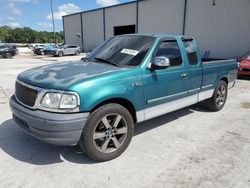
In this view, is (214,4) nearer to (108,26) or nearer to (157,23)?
(157,23)

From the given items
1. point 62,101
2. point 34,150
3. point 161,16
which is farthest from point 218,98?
point 161,16

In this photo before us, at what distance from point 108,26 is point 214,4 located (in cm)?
1607

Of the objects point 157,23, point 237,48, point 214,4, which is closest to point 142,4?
point 157,23

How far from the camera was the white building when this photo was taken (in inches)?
671

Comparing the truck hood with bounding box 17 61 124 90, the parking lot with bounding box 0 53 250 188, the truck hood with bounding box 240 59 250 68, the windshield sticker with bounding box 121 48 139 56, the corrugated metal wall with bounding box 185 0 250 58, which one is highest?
the corrugated metal wall with bounding box 185 0 250 58

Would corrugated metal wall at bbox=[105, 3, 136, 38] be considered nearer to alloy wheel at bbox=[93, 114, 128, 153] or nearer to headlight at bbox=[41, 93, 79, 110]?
alloy wheel at bbox=[93, 114, 128, 153]

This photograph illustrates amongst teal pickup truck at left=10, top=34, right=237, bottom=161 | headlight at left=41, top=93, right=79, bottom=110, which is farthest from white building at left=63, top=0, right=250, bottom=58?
headlight at left=41, top=93, right=79, bottom=110

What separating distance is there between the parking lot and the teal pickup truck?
36 centimetres

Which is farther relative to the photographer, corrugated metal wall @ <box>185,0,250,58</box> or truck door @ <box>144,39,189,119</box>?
corrugated metal wall @ <box>185,0,250,58</box>

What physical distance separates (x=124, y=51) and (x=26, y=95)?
178 cm

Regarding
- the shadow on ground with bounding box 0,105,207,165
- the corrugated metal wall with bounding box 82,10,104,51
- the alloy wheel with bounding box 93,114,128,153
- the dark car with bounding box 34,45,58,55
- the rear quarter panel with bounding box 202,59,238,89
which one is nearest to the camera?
the alloy wheel with bounding box 93,114,128,153

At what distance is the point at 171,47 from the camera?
4.50 m

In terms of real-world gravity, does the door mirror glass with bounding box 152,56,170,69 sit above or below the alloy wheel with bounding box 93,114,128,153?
above

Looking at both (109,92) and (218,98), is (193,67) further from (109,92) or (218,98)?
(109,92)
